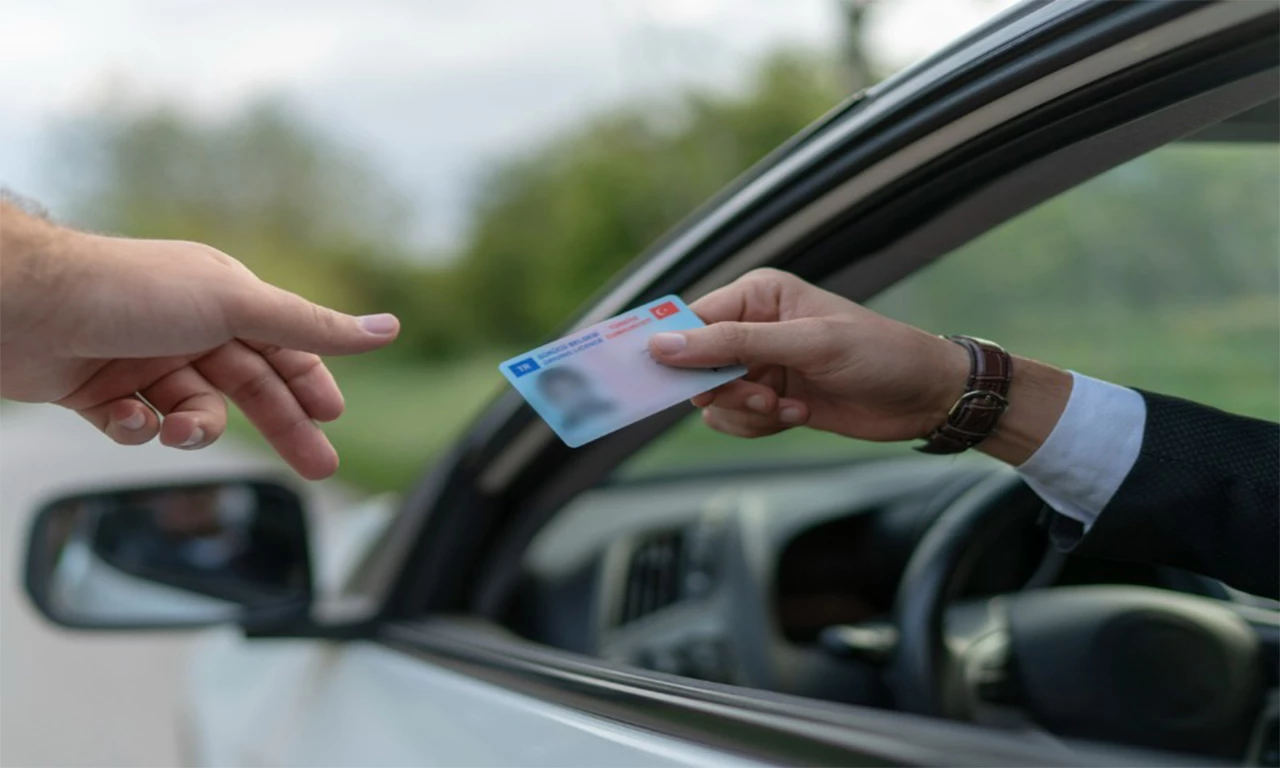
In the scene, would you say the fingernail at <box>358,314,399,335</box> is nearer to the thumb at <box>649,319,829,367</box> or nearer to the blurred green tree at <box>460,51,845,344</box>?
the thumb at <box>649,319,829,367</box>

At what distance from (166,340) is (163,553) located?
1.48 meters

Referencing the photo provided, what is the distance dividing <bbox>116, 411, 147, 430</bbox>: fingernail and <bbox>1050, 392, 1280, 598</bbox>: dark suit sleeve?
→ 48.2 inches

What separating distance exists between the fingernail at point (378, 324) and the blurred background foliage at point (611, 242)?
0.59ft

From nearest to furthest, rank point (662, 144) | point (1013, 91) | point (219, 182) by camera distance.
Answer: point (1013, 91) → point (662, 144) → point (219, 182)

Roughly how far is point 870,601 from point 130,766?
11.7 feet

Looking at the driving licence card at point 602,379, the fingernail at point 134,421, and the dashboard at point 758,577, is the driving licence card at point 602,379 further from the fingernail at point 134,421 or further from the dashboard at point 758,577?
the dashboard at point 758,577

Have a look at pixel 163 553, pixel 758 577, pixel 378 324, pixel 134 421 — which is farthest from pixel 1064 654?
pixel 163 553

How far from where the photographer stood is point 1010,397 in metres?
1.58

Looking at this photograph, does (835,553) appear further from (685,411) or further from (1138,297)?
(1138,297)

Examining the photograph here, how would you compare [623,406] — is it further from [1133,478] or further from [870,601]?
[870,601]

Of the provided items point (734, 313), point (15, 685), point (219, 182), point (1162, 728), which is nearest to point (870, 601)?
point (1162, 728)

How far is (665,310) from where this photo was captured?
1.50 m

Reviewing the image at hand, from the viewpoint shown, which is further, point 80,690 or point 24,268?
point 80,690

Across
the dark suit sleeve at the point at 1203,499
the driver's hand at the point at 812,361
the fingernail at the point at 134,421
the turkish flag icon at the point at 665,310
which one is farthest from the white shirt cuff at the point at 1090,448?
the fingernail at the point at 134,421
